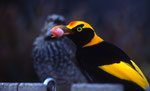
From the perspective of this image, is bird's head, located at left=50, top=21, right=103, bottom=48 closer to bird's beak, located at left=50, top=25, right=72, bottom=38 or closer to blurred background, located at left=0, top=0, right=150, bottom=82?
bird's beak, located at left=50, top=25, right=72, bottom=38

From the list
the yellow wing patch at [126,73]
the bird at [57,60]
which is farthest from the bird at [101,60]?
the bird at [57,60]

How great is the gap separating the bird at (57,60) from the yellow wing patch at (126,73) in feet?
3.29

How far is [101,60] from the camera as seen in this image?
73 centimetres

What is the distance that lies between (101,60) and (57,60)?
1.01 m

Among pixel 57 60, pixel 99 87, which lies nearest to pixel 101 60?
pixel 99 87

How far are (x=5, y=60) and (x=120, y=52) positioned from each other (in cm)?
149

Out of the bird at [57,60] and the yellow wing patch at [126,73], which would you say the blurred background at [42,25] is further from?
the yellow wing patch at [126,73]

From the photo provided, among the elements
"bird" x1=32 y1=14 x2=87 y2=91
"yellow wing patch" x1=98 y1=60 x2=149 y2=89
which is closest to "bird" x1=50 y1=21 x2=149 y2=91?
"yellow wing patch" x1=98 y1=60 x2=149 y2=89

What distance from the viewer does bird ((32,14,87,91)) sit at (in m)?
1.71

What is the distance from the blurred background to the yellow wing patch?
4.12 feet

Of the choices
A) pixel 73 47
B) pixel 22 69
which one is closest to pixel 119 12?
pixel 73 47

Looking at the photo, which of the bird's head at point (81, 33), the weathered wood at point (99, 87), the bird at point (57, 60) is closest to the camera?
the weathered wood at point (99, 87)

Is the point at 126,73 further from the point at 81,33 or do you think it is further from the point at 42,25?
the point at 42,25

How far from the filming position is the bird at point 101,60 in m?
0.67
